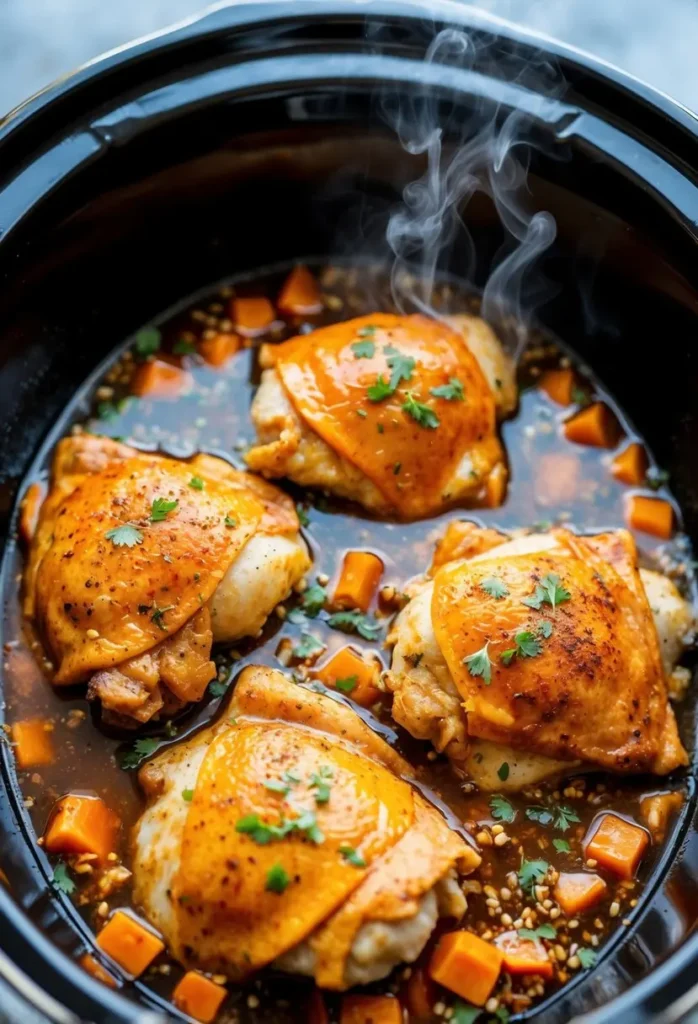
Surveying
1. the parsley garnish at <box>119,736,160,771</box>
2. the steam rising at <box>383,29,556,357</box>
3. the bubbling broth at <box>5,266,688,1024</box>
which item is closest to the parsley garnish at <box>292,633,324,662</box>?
the bubbling broth at <box>5,266,688,1024</box>

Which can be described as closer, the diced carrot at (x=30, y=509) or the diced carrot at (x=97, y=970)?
the diced carrot at (x=97, y=970)

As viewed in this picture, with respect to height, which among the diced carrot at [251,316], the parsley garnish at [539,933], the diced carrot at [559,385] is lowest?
the parsley garnish at [539,933]

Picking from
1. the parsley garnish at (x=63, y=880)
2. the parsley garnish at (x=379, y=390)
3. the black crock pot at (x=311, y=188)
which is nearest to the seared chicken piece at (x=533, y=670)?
the black crock pot at (x=311, y=188)

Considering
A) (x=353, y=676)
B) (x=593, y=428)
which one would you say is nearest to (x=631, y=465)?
(x=593, y=428)

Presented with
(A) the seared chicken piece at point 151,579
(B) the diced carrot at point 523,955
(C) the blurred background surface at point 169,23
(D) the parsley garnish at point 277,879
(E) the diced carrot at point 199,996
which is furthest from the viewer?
(C) the blurred background surface at point 169,23

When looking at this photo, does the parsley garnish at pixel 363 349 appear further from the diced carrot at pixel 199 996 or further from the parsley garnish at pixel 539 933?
the diced carrot at pixel 199 996

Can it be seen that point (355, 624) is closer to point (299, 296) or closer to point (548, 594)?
point (548, 594)

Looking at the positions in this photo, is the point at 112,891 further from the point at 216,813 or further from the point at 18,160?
the point at 18,160
